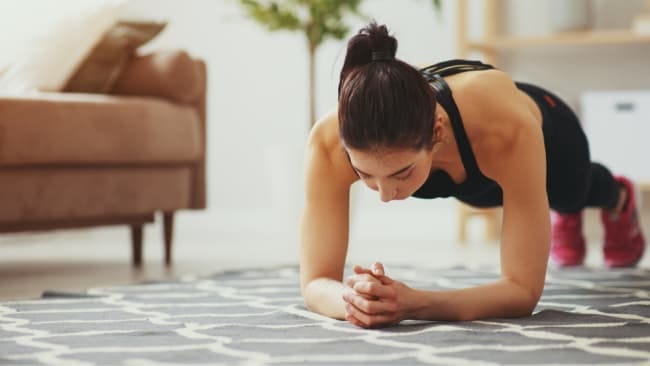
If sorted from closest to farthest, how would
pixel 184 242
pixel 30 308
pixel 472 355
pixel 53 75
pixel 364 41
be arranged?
pixel 472 355, pixel 364 41, pixel 30 308, pixel 53 75, pixel 184 242

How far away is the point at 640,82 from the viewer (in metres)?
3.74

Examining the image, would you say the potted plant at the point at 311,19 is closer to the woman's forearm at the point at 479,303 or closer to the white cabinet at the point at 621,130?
the white cabinet at the point at 621,130

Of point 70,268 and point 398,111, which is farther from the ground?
point 398,111

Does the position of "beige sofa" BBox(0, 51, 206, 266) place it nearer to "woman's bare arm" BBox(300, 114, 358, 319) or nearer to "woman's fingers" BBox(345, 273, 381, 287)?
"woman's bare arm" BBox(300, 114, 358, 319)

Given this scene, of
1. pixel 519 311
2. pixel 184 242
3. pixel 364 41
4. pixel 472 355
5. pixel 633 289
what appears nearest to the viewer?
pixel 472 355

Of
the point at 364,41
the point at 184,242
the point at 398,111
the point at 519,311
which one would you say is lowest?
the point at 184,242

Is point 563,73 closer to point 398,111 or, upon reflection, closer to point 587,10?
point 587,10

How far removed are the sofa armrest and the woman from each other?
1295 mm

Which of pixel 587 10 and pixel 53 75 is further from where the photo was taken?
pixel 587 10

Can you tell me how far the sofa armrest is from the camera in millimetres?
2975

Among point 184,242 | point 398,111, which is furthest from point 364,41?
point 184,242

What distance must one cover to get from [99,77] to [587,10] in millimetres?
1768

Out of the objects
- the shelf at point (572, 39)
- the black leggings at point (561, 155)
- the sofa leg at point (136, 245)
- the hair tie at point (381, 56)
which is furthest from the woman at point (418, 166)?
the shelf at point (572, 39)

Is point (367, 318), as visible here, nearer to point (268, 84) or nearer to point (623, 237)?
point (623, 237)
